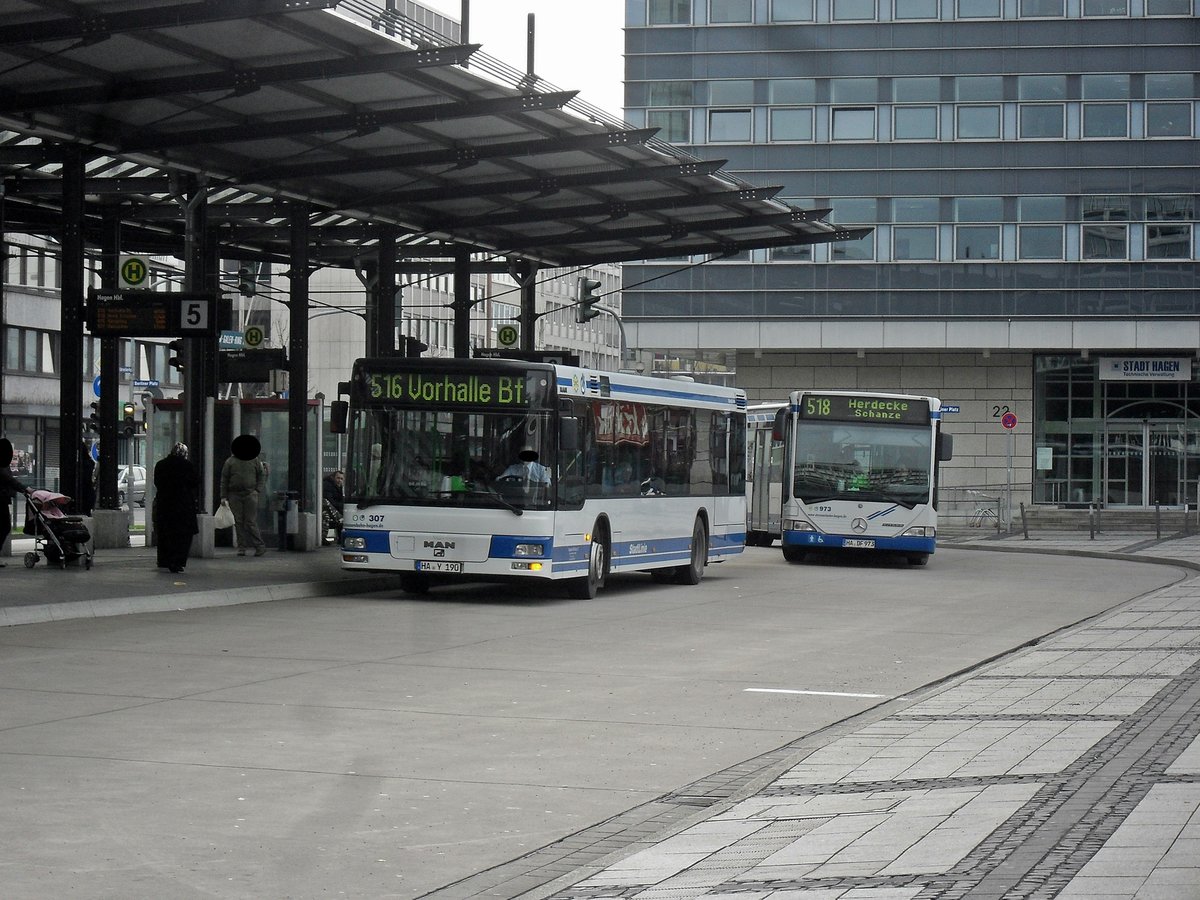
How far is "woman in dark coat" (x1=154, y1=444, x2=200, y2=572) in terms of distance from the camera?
75.3 ft

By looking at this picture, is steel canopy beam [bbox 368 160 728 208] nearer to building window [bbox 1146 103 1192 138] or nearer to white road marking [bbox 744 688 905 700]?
white road marking [bbox 744 688 905 700]

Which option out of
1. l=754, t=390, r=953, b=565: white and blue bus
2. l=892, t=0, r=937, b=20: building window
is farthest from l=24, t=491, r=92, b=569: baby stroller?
l=892, t=0, r=937, b=20: building window

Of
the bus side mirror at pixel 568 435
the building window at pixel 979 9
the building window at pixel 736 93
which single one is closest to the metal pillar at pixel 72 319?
the bus side mirror at pixel 568 435

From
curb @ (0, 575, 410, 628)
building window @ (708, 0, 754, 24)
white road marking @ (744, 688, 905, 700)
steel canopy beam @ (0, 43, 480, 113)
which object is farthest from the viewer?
building window @ (708, 0, 754, 24)

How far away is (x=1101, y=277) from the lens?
5216 cm

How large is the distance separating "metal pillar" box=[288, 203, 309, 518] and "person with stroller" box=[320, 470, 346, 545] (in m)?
2.77

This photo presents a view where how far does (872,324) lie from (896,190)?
394cm

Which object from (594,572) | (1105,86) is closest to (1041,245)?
(1105,86)

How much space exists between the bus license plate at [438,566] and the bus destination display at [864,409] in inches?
498

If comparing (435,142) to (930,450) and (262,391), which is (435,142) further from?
(262,391)

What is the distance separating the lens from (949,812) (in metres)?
7.69

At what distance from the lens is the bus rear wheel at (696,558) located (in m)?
26.6

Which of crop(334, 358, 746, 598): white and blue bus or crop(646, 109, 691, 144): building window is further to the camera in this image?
A: crop(646, 109, 691, 144): building window

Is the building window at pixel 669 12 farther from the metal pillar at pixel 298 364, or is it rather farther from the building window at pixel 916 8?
the metal pillar at pixel 298 364
